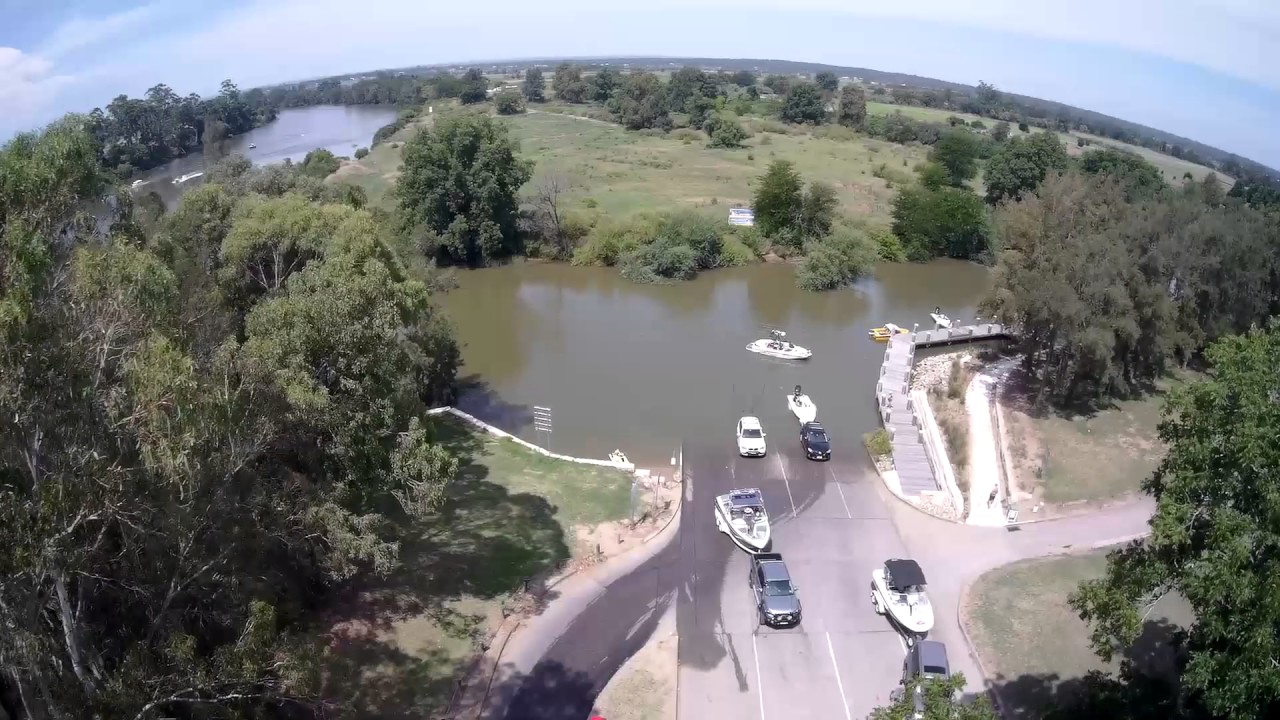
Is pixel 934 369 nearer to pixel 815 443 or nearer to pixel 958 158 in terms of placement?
pixel 815 443

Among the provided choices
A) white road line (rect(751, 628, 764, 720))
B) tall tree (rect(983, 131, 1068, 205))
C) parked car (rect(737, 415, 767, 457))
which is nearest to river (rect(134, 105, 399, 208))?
parked car (rect(737, 415, 767, 457))

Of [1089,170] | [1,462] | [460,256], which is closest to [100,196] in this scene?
[1,462]

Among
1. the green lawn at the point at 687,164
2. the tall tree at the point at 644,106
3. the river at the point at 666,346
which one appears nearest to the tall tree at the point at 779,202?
the river at the point at 666,346

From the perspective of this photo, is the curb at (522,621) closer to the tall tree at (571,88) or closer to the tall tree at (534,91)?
the tall tree at (571,88)

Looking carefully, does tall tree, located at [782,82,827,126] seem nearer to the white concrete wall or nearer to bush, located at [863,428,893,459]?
bush, located at [863,428,893,459]

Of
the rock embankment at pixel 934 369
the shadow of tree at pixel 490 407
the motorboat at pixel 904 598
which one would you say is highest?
the rock embankment at pixel 934 369

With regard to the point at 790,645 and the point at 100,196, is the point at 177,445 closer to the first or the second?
the point at 100,196
